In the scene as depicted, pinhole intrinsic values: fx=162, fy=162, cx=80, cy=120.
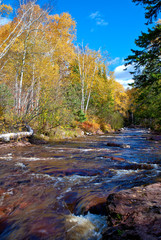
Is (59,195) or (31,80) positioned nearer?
(59,195)

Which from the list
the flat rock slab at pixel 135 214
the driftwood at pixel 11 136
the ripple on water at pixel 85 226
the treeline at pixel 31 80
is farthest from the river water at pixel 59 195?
the treeline at pixel 31 80

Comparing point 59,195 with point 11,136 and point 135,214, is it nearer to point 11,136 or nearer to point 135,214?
point 135,214

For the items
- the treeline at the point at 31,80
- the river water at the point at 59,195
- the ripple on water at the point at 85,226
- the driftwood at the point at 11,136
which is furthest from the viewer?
the treeline at the point at 31,80

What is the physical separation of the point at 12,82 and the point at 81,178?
11.7 metres

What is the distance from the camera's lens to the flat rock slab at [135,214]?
139 cm

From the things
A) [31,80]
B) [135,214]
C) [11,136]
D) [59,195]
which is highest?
[31,80]

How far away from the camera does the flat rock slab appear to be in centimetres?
139

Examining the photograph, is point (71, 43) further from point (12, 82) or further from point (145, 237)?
point (145, 237)

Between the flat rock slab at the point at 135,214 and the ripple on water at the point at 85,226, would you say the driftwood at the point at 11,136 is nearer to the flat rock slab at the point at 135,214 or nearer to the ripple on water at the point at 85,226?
the ripple on water at the point at 85,226

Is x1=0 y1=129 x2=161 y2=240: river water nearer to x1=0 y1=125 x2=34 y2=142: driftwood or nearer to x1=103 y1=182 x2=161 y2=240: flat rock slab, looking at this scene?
x1=103 y1=182 x2=161 y2=240: flat rock slab

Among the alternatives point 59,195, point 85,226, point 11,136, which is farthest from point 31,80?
point 85,226

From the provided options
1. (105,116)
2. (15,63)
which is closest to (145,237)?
(15,63)

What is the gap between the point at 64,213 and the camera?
7.48 ft

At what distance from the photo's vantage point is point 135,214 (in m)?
1.73
